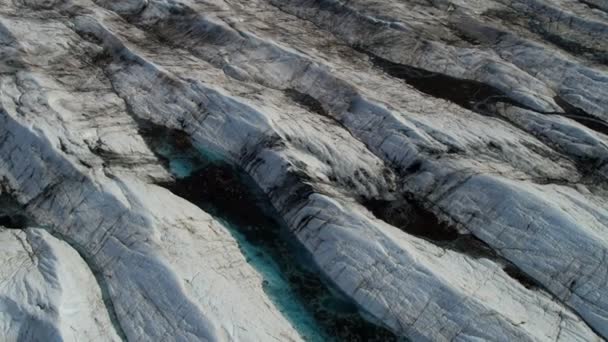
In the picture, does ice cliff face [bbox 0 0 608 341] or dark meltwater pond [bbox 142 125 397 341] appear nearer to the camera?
ice cliff face [bbox 0 0 608 341]

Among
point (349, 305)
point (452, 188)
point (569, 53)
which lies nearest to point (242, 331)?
point (349, 305)

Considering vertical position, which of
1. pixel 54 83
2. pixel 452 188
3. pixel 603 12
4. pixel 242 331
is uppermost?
pixel 603 12

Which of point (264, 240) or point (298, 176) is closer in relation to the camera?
point (264, 240)

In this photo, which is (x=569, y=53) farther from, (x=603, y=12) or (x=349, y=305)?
(x=349, y=305)

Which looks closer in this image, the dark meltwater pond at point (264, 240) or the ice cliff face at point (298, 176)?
the ice cliff face at point (298, 176)
